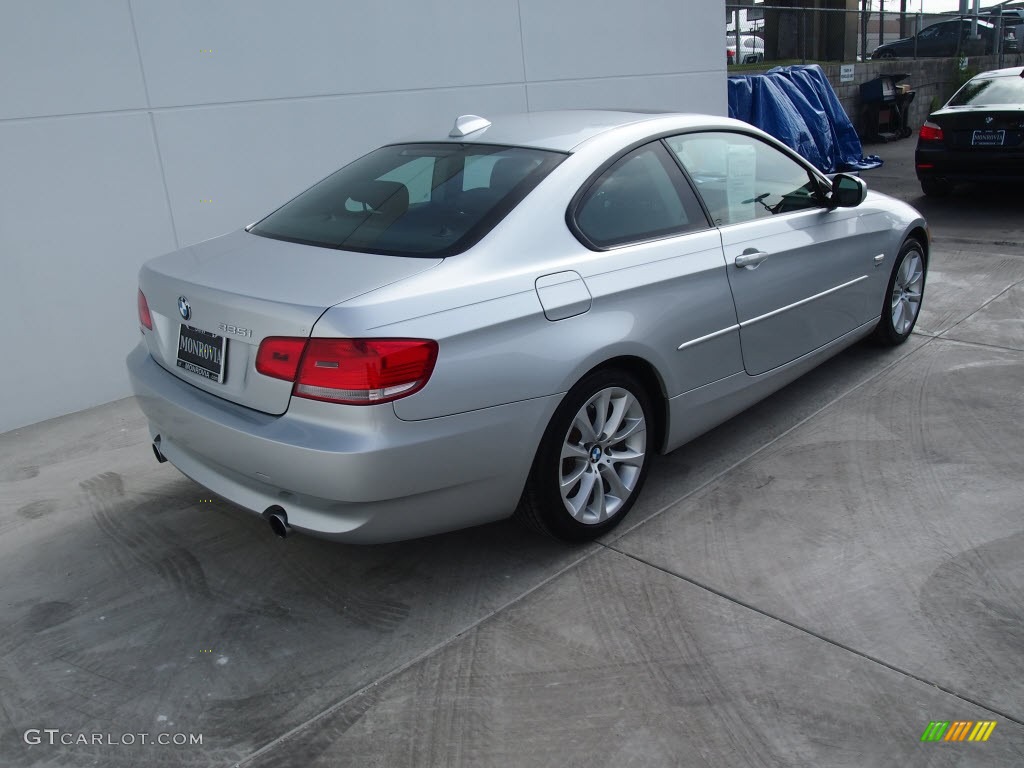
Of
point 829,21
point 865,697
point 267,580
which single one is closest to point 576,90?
point 267,580

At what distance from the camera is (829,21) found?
760 inches

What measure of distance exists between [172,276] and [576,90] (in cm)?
557

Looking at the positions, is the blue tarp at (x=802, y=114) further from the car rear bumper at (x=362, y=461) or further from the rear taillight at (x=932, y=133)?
the car rear bumper at (x=362, y=461)

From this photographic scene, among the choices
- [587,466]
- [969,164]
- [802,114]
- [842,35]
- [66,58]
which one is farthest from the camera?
[842,35]

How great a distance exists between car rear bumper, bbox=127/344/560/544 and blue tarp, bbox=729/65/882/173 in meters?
10.2

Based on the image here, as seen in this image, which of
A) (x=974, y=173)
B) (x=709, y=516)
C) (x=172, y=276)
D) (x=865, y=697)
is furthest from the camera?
(x=974, y=173)

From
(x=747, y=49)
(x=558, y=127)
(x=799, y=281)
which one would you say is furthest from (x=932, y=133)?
(x=747, y=49)

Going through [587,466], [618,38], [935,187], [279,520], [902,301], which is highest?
[618,38]

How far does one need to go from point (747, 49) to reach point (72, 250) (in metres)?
15.7

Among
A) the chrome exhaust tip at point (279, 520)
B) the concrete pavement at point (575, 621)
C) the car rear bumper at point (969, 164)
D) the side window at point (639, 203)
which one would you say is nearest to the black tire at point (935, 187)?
the car rear bumper at point (969, 164)

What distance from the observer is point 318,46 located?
20.2ft

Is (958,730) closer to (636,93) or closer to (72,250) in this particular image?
(72,250)

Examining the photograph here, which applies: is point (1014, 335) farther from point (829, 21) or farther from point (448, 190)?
point (829, 21)

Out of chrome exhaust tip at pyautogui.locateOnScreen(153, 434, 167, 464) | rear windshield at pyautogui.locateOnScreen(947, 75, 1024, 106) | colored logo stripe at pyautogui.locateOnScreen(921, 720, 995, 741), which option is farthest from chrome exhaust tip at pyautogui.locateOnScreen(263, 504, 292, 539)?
rear windshield at pyautogui.locateOnScreen(947, 75, 1024, 106)
